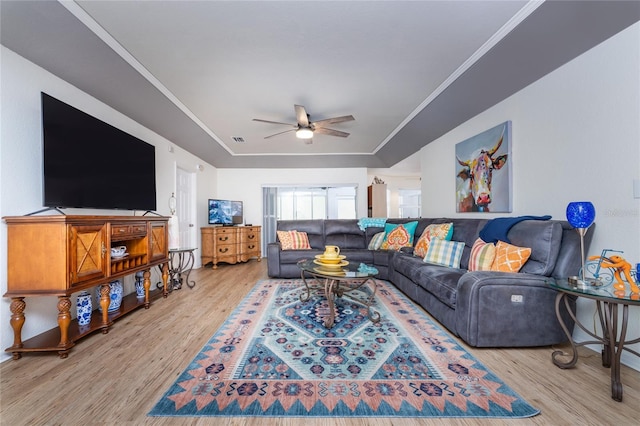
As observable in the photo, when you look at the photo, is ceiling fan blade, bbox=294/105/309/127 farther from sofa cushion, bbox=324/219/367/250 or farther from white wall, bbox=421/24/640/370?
white wall, bbox=421/24/640/370

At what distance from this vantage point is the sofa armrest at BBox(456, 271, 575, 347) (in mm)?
1864

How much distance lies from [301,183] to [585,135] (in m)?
5.10

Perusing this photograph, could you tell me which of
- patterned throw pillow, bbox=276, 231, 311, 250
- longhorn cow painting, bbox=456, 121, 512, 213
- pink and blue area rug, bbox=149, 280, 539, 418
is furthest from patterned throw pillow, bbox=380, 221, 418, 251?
pink and blue area rug, bbox=149, 280, 539, 418

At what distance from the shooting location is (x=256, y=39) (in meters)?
2.05

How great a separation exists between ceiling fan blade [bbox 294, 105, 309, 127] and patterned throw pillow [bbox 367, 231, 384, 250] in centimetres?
224

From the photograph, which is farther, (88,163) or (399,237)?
(399,237)

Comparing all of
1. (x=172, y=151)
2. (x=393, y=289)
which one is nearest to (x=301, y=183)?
(x=172, y=151)

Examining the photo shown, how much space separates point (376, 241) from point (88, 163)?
3828mm

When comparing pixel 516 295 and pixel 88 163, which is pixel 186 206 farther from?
pixel 516 295

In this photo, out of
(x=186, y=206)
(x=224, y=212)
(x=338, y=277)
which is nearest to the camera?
(x=338, y=277)

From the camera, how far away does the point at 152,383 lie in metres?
1.53

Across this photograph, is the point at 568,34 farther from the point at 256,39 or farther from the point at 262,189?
the point at 262,189

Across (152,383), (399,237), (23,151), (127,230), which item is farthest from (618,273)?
(23,151)

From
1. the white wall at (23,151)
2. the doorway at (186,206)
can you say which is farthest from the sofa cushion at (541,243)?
the doorway at (186,206)
